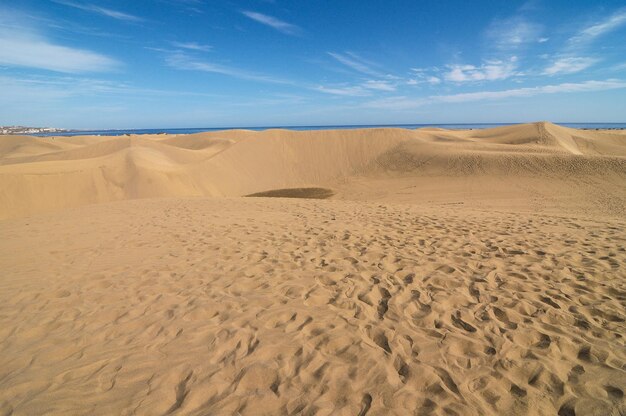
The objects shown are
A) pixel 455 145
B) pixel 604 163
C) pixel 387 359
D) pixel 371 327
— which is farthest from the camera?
pixel 455 145

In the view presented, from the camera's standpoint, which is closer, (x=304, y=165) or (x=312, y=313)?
(x=312, y=313)

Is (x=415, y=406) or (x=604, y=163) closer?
(x=415, y=406)

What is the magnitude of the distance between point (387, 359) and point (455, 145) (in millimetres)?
24365

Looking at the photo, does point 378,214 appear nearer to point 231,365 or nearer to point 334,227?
point 334,227

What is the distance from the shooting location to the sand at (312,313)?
2.58 metres

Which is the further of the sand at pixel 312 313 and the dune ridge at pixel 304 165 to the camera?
the dune ridge at pixel 304 165

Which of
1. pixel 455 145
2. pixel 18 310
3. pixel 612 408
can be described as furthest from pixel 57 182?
pixel 455 145

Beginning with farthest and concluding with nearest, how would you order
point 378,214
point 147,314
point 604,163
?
1. point 604,163
2. point 378,214
3. point 147,314

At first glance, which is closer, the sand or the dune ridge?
the sand

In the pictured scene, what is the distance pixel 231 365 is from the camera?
292 centimetres

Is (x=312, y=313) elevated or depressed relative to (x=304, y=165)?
elevated

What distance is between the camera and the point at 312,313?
12.1ft

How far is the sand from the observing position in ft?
8.47

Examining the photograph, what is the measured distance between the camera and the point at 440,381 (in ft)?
8.71
